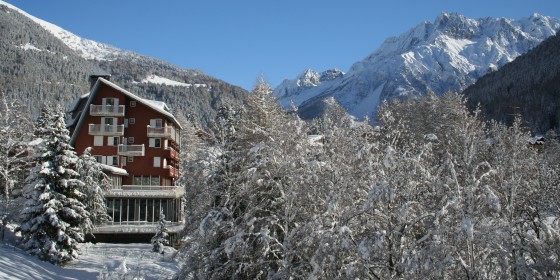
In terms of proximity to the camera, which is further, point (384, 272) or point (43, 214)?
point (43, 214)

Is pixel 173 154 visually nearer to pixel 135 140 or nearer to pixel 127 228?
pixel 135 140

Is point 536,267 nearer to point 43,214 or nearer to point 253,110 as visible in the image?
point 253,110

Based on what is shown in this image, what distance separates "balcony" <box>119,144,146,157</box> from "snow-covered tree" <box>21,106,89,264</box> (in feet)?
64.0

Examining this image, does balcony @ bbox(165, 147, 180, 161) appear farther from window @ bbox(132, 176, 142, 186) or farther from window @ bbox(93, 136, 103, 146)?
window @ bbox(93, 136, 103, 146)

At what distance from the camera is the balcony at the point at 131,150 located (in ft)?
179

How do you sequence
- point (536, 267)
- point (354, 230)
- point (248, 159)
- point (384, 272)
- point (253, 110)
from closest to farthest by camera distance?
1. point (536, 267)
2. point (384, 272)
3. point (354, 230)
4. point (248, 159)
5. point (253, 110)

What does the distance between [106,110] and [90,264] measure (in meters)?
22.7

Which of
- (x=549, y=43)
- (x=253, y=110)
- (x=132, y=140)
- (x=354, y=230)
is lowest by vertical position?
(x=354, y=230)

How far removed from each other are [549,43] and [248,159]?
17275 cm

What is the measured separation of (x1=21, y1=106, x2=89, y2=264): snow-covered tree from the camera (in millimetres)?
32781

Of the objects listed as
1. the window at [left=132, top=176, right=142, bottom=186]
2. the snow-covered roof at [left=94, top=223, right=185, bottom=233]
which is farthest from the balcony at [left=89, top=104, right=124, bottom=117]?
the snow-covered roof at [left=94, top=223, right=185, bottom=233]

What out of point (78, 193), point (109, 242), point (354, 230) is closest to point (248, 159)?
point (354, 230)

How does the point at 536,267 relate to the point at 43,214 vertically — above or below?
below

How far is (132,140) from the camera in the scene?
56.5 m
